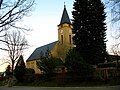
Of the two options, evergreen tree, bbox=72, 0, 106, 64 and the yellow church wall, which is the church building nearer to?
the yellow church wall

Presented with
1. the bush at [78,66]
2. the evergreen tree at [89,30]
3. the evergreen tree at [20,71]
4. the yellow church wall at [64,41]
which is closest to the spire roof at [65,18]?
the yellow church wall at [64,41]

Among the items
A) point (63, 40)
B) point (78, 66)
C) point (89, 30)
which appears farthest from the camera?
point (63, 40)

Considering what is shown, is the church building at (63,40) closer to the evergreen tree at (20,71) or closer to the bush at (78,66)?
the evergreen tree at (20,71)

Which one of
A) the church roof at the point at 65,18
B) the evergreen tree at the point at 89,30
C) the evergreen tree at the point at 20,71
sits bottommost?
the evergreen tree at the point at 20,71

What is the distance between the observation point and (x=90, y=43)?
111ft

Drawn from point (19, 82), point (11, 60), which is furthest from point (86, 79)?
point (11, 60)

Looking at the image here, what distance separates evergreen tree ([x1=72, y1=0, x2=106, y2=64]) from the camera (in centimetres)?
3372

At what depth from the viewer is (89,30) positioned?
114ft

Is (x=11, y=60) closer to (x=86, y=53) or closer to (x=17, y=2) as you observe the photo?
(x=86, y=53)

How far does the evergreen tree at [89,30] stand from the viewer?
33719 mm

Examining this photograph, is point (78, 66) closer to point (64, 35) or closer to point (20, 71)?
point (20, 71)

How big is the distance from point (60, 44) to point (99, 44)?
3485 cm

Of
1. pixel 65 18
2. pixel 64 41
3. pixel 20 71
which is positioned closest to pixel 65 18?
pixel 65 18

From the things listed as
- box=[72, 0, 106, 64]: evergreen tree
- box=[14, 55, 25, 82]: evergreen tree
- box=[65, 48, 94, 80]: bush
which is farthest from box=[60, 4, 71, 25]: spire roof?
box=[65, 48, 94, 80]: bush
